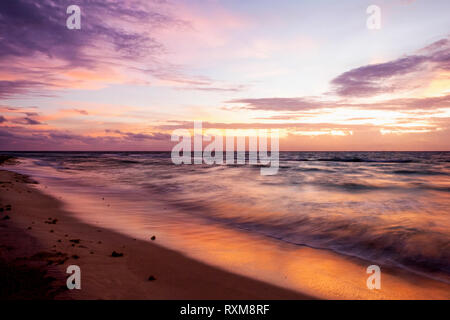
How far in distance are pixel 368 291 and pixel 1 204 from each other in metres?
11.3

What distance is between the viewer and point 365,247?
771 centimetres

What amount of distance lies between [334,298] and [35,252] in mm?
5602

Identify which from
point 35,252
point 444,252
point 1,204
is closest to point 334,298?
point 444,252

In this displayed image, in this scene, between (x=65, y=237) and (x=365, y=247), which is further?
(x=365, y=247)

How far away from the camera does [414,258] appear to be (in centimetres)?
691

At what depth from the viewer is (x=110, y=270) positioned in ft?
15.9

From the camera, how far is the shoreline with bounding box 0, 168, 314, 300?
4.09 metres

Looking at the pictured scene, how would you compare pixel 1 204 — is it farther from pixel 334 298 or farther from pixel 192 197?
pixel 334 298

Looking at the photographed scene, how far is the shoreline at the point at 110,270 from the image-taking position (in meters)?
4.09

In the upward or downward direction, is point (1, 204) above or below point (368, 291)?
above
